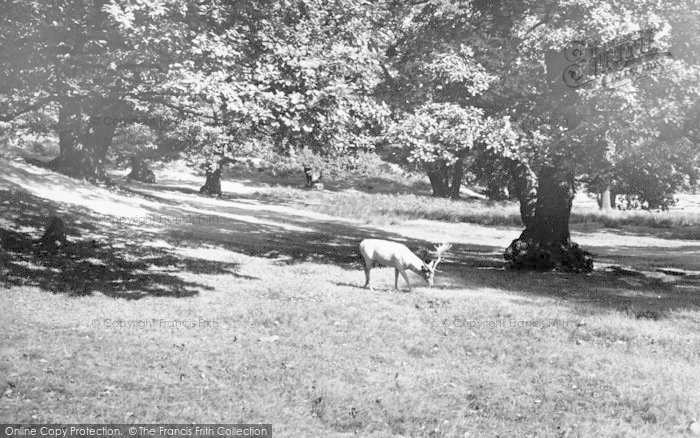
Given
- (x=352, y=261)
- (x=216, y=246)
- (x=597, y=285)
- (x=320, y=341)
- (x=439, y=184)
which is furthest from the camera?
(x=439, y=184)

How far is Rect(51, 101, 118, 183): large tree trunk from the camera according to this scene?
35.5 meters

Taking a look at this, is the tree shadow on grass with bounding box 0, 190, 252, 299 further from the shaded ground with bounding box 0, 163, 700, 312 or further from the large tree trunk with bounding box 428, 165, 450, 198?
the large tree trunk with bounding box 428, 165, 450, 198

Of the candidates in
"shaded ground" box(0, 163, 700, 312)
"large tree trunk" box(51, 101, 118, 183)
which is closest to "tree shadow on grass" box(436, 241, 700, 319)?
"shaded ground" box(0, 163, 700, 312)

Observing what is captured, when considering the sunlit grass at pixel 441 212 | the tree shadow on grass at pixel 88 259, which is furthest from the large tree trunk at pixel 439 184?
the tree shadow on grass at pixel 88 259

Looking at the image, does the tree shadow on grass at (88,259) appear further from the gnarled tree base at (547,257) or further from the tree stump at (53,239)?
the gnarled tree base at (547,257)

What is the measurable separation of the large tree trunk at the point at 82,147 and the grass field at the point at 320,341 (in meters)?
7.87

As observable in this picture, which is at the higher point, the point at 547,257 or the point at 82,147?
the point at 82,147

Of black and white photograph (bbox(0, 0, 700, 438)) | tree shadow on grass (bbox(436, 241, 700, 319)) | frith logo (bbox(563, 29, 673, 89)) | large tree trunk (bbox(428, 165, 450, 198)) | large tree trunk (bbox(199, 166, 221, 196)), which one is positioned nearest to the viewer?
black and white photograph (bbox(0, 0, 700, 438))

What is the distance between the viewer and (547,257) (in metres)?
26.8

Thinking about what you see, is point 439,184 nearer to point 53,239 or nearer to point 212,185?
point 212,185

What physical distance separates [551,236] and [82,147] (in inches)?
1006

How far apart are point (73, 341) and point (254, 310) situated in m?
4.56

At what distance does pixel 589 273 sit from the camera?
26.6 metres

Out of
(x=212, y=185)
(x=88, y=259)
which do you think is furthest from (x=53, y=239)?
(x=212, y=185)
